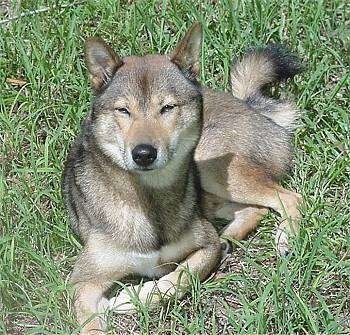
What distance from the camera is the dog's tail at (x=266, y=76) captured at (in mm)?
6145

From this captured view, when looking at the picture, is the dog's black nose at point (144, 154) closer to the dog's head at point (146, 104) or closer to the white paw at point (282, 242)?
the dog's head at point (146, 104)

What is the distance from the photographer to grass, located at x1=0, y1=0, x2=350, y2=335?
484 cm

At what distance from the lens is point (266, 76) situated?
20.3ft

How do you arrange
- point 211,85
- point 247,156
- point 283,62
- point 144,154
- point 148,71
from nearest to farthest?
1. point 144,154
2. point 148,71
3. point 247,156
4. point 283,62
5. point 211,85

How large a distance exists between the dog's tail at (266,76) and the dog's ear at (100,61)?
1.42 m

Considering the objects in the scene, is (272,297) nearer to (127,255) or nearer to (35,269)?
(127,255)

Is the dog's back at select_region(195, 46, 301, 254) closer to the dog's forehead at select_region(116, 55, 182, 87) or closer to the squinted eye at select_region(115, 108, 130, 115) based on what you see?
the dog's forehead at select_region(116, 55, 182, 87)

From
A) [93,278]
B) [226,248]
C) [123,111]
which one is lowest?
[226,248]

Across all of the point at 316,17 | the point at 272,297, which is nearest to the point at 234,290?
the point at 272,297

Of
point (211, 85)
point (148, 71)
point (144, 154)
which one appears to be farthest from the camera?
point (211, 85)

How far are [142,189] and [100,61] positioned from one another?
703 millimetres

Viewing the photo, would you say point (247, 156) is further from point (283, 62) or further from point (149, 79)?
point (149, 79)

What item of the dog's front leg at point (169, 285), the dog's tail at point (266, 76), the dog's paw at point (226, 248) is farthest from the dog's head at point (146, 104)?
the dog's tail at point (266, 76)

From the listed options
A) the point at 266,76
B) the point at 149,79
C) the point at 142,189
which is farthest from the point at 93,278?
the point at 266,76
